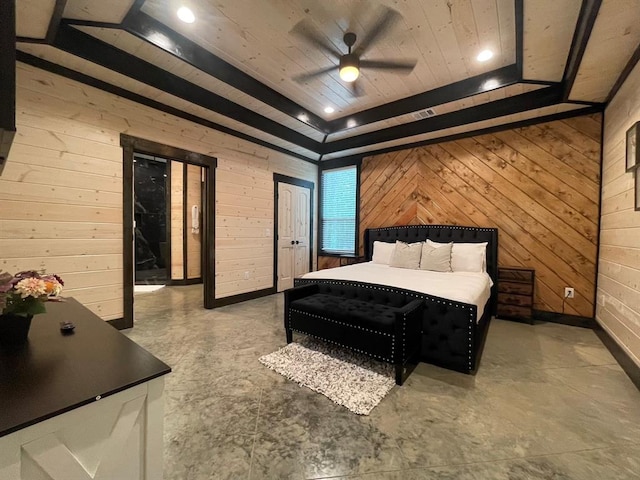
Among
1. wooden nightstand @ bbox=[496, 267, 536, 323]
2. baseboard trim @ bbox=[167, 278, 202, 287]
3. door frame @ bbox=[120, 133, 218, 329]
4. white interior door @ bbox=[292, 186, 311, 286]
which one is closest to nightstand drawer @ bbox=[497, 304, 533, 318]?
wooden nightstand @ bbox=[496, 267, 536, 323]

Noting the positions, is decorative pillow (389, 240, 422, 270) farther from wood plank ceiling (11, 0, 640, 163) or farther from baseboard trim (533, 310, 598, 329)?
wood plank ceiling (11, 0, 640, 163)

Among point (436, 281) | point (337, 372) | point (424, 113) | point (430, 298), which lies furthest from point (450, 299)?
point (424, 113)

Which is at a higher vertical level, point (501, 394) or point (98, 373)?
point (98, 373)

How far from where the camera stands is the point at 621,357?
7.87 ft

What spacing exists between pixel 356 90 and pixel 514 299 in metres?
3.38

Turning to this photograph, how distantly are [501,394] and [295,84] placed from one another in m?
3.78

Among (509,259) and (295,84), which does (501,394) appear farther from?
(295,84)

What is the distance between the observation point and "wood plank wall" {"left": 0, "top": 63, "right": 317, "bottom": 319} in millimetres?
2523

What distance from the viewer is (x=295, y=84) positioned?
11.2ft

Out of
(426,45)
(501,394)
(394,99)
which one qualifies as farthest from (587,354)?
(394,99)

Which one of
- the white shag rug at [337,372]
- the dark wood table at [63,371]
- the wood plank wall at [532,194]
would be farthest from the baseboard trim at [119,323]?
the wood plank wall at [532,194]

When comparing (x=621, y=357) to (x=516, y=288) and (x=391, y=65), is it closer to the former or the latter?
(x=516, y=288)

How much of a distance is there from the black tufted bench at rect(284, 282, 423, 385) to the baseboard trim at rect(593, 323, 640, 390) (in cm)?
161

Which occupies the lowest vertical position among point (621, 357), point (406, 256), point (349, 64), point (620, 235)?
point (621, 357)
